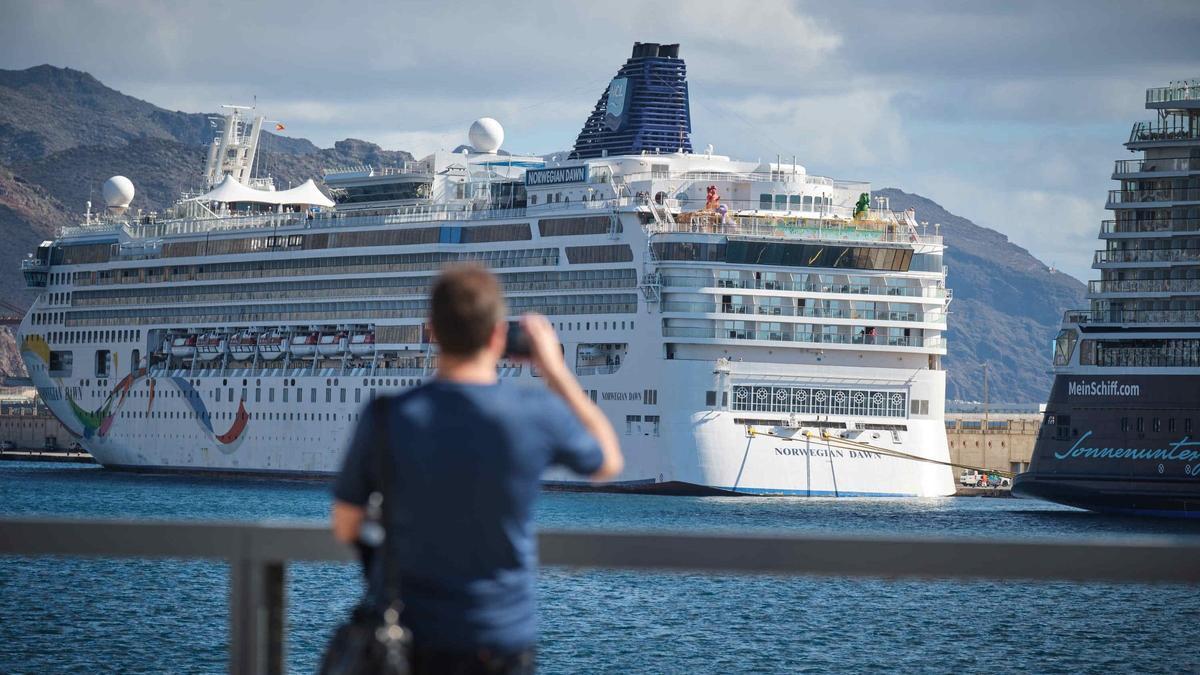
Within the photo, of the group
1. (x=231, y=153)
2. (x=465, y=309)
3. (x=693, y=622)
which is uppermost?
(x=231, y=153)

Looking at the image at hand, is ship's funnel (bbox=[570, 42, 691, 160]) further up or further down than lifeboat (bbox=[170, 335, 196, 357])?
further up

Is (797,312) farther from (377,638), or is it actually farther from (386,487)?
(377,638)

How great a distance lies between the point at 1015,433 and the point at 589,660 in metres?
62.4

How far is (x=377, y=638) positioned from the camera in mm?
4602

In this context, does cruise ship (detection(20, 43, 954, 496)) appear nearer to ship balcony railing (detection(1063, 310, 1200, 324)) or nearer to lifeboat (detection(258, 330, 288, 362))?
lifeboat (detection(258, 330, 288, 362))

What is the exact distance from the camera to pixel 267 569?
5.45 metres

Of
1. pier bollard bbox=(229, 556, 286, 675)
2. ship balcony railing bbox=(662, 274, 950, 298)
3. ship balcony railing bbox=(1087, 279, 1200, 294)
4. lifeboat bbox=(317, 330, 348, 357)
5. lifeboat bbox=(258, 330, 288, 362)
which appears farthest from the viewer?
lifeboat bbox=(258, 330, 288, 362)

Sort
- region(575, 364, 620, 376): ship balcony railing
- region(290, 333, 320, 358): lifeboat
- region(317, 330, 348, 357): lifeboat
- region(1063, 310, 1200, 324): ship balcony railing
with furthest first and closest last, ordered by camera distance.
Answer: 1. region(290, 333, 320, 358): lifeboat
2. region(317, 330, 348, 357): lifeboat
3. region(575, 364, 620, 376): ship balcony railing
4. region(1063, 310, 1200, 324): ship balcony railing

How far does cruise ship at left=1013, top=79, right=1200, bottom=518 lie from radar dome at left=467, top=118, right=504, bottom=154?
29461 millimetres

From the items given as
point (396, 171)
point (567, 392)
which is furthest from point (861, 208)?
point (567, 392)

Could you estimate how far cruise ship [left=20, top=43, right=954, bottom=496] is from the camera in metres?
61.2

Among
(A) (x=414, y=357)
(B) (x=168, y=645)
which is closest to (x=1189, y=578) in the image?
(B) (x=168, y=645)

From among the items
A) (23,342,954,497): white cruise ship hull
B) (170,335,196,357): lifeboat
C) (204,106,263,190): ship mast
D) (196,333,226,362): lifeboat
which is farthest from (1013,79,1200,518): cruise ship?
(204,106,263,190): ship mast

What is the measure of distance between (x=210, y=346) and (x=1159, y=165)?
1503 inches
